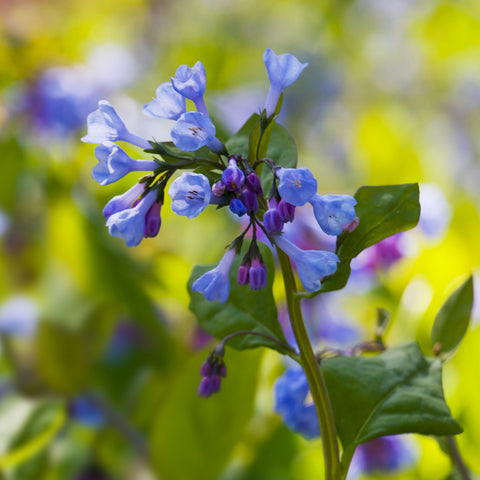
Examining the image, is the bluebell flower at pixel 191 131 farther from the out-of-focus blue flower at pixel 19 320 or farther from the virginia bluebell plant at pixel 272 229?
the out-of-focus blue flower at pixel 19 320

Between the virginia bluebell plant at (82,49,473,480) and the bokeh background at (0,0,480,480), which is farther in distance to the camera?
the bokeh background at (0,0,480,480)

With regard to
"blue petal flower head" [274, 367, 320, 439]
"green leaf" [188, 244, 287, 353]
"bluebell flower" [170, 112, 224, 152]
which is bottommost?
"blue petal flower head" [274, 367, 320, 439]

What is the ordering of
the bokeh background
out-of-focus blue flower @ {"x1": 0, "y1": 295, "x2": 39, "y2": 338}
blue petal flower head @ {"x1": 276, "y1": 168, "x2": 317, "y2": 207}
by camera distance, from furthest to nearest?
out-of-focus blue flower @ {"x1": 0, "y1": 295, "x2": 39, "y2": 338} → the bokeh background → blue petal flower head @ {"x1": 276, "y1": 168, "x2": 317, "y2": 207}

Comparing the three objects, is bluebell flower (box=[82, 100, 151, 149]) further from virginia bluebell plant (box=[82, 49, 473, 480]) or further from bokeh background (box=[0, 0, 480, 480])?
bokeh background (box=[0, 0, 480, 480])

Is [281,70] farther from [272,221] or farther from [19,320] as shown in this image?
[19,320]

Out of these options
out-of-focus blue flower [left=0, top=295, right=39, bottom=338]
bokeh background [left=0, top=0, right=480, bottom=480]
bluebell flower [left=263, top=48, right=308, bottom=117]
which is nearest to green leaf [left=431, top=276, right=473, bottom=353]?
bokeh background [left=0, top=0, right=480, bottom=480]

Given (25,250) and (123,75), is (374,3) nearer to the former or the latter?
(123,75)

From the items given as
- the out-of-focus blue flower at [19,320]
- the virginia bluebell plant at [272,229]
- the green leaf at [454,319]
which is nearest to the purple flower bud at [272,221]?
the virginia bluebell plant at [272,229]
